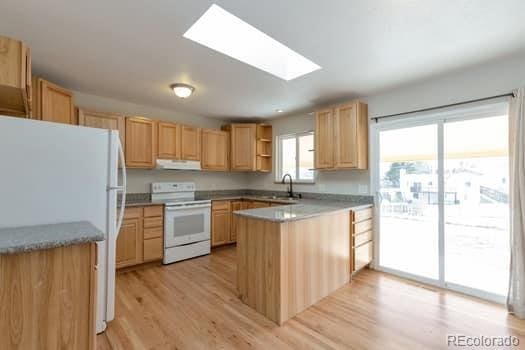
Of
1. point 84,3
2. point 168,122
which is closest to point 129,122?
point 168,122

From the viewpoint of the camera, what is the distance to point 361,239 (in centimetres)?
320

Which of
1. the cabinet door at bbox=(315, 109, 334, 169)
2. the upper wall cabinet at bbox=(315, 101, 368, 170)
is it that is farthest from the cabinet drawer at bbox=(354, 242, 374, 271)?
the cabinet door at bbox=(315, 109, 334, 169)

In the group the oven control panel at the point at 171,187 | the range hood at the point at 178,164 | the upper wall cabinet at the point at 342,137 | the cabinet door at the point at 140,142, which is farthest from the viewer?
the oven control panel at the point at 171,187

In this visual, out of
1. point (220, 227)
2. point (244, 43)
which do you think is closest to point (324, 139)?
point (244, 43)

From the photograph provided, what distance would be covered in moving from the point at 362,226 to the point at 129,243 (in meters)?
3.11

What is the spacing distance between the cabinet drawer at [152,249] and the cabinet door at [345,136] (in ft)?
9.20

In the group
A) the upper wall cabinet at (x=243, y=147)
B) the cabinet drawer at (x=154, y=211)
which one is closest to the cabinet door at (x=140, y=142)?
the cabinet drawer at (x=154, y=211)

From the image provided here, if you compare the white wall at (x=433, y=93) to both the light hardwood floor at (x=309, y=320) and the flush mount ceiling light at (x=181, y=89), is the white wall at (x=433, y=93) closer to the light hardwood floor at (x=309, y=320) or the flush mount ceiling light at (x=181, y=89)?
the light hardwood floor at (x=309, y=320)

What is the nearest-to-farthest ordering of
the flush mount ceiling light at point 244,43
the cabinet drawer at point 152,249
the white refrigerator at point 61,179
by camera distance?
the white refrigerator at point 61,179
the flush mount ceiling light at point 244,43
the cabinet drawer at point 152,249

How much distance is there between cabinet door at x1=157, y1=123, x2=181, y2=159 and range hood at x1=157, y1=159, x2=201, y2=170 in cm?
8

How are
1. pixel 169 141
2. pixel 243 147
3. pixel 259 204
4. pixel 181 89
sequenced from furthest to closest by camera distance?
1. pixel 243 147
2. pixel 259 204
3. pixel 169 141
4. pixel 181 89

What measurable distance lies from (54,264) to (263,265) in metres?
1.52

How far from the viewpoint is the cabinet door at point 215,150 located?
446 cm

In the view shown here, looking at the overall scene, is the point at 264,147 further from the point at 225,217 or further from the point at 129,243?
the point at 129,243
